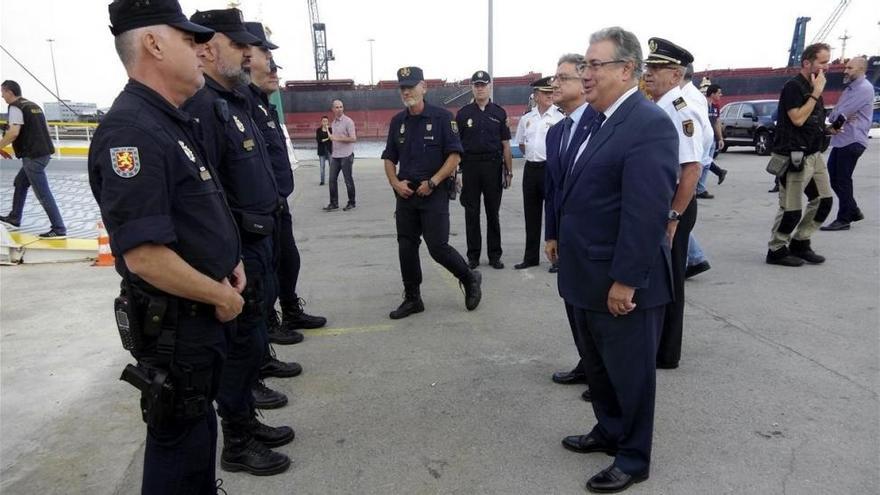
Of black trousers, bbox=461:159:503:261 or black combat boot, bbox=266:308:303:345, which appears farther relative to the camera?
black trousers, bbox=461:159:503:261

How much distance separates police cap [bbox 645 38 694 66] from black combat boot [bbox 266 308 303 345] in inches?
126

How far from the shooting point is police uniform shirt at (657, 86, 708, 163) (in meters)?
Answer: 3.37

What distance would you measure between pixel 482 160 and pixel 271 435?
4301 mm

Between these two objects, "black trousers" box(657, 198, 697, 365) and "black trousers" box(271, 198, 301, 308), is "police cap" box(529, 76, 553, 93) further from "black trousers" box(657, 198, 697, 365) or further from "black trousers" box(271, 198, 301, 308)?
"black trousers" box(271, 198, 301, 308)

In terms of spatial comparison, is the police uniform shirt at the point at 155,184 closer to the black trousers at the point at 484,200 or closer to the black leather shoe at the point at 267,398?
the black leather shoe at the point at 267,398

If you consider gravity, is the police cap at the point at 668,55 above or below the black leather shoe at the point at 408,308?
above

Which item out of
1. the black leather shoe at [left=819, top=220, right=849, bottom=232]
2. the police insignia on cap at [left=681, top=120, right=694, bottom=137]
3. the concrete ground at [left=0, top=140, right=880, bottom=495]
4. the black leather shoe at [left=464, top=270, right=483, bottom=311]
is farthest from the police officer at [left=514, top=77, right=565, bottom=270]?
the black leather shoe at [left=819, top=220, right=849, bottom=232]

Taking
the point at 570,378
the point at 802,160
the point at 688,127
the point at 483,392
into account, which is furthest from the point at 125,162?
the point at 802,160

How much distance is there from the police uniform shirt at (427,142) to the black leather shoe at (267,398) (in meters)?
2.14

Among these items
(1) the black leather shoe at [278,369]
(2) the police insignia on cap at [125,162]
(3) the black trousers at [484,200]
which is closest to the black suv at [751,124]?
(3) the black trousers at [484,200]

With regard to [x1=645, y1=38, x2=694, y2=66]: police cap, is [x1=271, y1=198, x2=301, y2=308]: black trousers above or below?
below

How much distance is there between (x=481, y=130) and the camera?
6.52 m

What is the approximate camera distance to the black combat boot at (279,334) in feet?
14.5

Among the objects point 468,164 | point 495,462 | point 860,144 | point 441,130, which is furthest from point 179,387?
point 860,144
